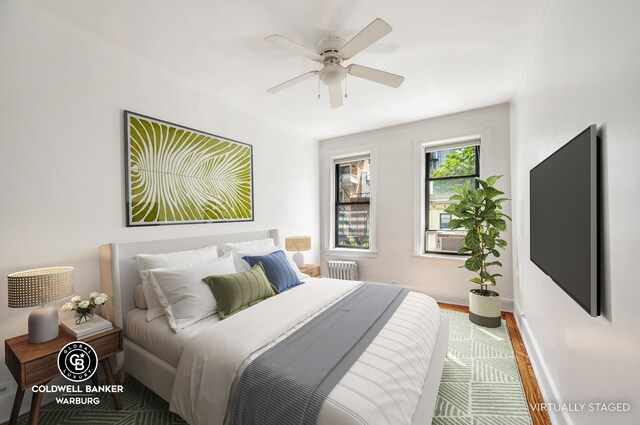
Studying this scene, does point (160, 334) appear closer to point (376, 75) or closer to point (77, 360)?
point (77, 360)

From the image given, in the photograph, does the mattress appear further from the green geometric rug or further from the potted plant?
the potted plant

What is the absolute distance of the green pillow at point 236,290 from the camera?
6.87ft

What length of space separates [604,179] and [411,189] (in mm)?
3077

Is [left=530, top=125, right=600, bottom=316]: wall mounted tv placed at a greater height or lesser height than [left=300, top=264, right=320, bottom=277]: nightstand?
greater

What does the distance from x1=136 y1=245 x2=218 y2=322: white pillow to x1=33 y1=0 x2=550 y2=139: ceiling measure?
1745mm

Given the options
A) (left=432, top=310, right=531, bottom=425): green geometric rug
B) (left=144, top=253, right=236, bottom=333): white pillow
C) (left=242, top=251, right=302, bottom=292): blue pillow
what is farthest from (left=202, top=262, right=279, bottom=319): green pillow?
(left=432, top=310, right=531, bottom=425): green geometric rug

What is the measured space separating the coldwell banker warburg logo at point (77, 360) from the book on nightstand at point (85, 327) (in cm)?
7

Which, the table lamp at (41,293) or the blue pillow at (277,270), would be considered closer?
the table lamp at (41,293)

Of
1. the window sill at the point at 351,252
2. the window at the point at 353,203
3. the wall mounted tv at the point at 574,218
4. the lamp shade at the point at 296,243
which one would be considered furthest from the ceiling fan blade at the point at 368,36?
the window sill at the point at 351,252

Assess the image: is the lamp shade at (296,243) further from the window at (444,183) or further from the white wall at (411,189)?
the window at (444,183)

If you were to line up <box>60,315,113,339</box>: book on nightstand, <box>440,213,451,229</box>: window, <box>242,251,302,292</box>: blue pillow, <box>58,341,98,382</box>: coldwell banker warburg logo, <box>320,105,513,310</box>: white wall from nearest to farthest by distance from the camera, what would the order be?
<box>58,341,98,382</box>: coldwell banker warburg logo
<box>60,315,113,339</box>: book on nightstand
<box>242,251,302,292</box>: blue pillow
<box>320,105,513,310</box>: white wall
<box>440,213,451,229</box>: window

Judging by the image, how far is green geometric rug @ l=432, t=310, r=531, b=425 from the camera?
1789 mm

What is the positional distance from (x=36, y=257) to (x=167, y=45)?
187cm

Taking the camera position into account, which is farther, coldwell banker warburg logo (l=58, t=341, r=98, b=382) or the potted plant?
the potted plant
